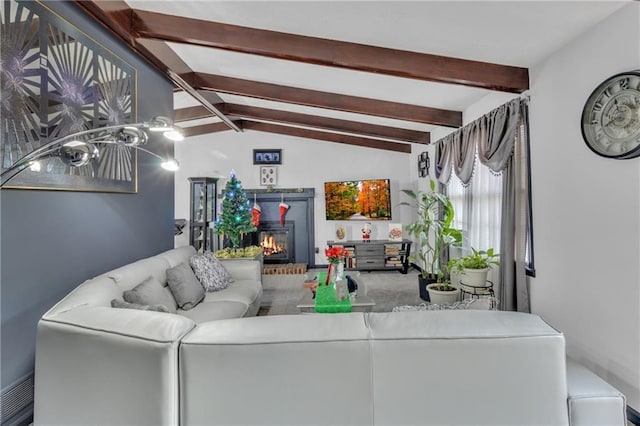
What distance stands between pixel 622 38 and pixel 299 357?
2.64 metres

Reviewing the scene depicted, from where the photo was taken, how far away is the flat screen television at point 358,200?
6.36 meters

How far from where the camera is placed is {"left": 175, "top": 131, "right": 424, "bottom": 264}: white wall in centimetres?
663

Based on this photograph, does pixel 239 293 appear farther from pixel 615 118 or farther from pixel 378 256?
pixel 378 256

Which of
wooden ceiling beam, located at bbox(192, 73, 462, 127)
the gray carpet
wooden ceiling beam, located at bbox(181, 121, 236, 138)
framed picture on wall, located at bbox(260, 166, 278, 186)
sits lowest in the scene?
the gray carpet

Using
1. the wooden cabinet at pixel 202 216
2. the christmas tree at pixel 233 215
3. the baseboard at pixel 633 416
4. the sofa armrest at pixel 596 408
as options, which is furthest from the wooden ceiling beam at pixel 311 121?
the sofa armrest at pixel 596 408

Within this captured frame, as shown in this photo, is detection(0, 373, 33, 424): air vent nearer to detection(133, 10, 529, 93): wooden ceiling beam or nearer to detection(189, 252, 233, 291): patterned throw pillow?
detection(189, 252, 233, 291): patterned throw pillow

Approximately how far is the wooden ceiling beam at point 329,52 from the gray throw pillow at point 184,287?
6.88ft

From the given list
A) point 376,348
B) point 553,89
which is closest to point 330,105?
point 553,89

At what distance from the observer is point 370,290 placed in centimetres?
488

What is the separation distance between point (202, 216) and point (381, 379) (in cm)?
582

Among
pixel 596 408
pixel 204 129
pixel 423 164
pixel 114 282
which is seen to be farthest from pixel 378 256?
pixel 596 408

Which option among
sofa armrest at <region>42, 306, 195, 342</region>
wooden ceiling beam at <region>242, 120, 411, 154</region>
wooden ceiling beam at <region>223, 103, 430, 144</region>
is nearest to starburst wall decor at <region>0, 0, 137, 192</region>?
sofa armrest at <region>42, 306, 195, 342</region>

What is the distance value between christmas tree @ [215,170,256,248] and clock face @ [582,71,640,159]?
4584 millimetres

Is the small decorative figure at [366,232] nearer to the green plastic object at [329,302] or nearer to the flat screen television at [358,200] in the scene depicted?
the flat screen television at [358,200]
